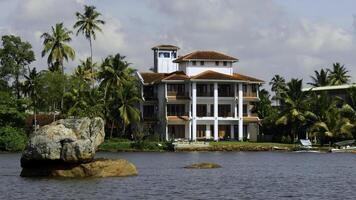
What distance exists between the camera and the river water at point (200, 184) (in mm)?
38969

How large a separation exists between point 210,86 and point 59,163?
5988 cm

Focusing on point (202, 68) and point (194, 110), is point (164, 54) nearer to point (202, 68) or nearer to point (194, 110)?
point (202, 68)

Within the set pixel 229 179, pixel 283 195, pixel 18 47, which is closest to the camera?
pixel 283 195

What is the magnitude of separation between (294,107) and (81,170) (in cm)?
5637

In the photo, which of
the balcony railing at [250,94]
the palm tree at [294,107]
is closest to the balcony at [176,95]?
the balcony railing at [250,94]

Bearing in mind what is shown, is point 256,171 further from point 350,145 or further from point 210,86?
point 210,86

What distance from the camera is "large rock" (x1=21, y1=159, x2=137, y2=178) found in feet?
154

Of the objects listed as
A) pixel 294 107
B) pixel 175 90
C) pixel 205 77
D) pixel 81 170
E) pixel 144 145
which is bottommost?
Answer: pixel 81 170

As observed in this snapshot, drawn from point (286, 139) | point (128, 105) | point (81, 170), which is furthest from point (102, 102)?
point (81, 170)

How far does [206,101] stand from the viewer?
4181 inches

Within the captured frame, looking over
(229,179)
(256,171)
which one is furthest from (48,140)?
(256,171)

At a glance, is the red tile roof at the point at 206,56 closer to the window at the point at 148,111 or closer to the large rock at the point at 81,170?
A: the window at the point at 148,111

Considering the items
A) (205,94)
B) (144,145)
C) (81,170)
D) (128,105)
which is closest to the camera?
(81,170)

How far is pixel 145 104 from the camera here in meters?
113
